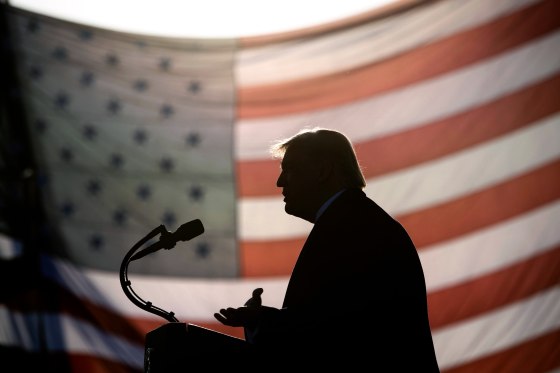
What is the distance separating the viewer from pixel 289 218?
485 centimetres

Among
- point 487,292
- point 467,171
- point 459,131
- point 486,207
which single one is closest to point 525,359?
point 487,292

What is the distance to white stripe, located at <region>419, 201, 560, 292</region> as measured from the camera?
4.59 metres

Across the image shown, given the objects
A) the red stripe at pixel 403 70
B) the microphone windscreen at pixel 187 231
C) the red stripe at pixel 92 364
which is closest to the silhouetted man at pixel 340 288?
the microphone windscreen at pixel 187 231

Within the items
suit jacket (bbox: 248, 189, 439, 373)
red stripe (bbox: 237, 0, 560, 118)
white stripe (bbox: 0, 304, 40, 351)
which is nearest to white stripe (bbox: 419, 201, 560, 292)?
red stripe (bbox: 237, 0, 560, 118)

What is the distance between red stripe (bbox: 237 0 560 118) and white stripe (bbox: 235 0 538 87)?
0.05 meters

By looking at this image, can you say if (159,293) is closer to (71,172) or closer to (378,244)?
(71,172)

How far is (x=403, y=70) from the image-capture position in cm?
497

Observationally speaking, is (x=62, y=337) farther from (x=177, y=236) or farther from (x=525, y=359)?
(x=177, y=236)

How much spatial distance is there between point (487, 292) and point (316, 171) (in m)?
2.83

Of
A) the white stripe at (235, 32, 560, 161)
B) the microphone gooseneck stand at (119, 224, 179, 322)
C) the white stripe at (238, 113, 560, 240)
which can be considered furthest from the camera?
the white stripe at (235, 32, 560, 161)

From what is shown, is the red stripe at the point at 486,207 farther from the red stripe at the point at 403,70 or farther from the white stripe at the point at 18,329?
the white stripe at the point at 18,329

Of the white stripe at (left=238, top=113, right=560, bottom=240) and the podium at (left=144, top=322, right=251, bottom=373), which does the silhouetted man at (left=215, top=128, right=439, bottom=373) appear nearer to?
the podium at (left=144, top=322, right=251, bottom=373)

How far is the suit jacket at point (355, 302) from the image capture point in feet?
5.27

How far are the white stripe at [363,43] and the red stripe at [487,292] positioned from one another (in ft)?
4.90
